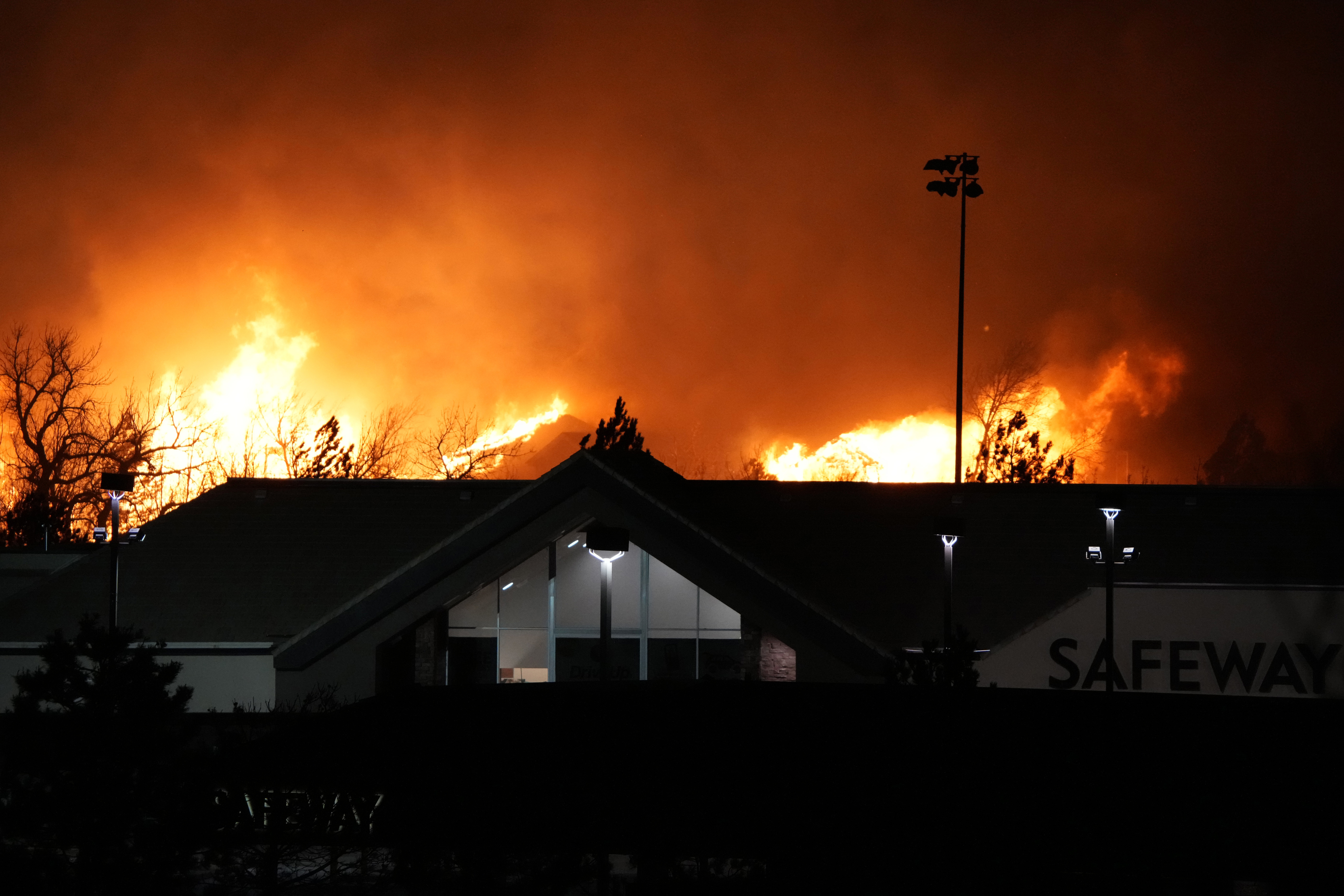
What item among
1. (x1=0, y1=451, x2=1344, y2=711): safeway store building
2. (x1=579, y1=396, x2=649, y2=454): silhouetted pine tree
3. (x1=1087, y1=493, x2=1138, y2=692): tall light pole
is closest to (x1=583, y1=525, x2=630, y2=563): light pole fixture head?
(x1=0, y1=451, x2=1344, y2=711): safeway store building

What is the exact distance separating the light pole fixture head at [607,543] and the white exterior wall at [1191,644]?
47.3ft

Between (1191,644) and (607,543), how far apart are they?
18418 mm

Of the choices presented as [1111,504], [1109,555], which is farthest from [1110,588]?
[1111,504]

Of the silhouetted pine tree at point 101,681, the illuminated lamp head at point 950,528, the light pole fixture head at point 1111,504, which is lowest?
the silhouetted pine tree at point 101,681

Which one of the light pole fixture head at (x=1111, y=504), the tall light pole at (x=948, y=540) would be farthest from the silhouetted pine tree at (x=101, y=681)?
the light pole fixture head at (x=1111, y=504)

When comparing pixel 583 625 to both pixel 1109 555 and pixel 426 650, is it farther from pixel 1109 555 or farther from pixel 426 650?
pixel 1109 555

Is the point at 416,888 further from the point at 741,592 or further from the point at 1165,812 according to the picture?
the point at 741,592

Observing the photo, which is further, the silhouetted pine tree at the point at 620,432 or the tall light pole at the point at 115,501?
the silhouetted pine tree at the point at 620,432

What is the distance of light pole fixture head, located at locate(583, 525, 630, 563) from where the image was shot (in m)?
18.5

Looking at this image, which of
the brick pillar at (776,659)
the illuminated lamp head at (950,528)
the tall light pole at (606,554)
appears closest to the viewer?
the tall light pole at (606,554)

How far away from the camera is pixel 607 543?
1862cm

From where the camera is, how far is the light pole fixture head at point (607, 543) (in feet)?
60.7

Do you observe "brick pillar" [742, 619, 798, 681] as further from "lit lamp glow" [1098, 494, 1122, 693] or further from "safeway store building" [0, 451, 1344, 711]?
"lit lamp glow" [1098, 494, 1122, 693]

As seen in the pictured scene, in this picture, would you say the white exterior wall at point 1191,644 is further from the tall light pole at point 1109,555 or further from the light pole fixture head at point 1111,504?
the light pole fixture head at point 1111,504
